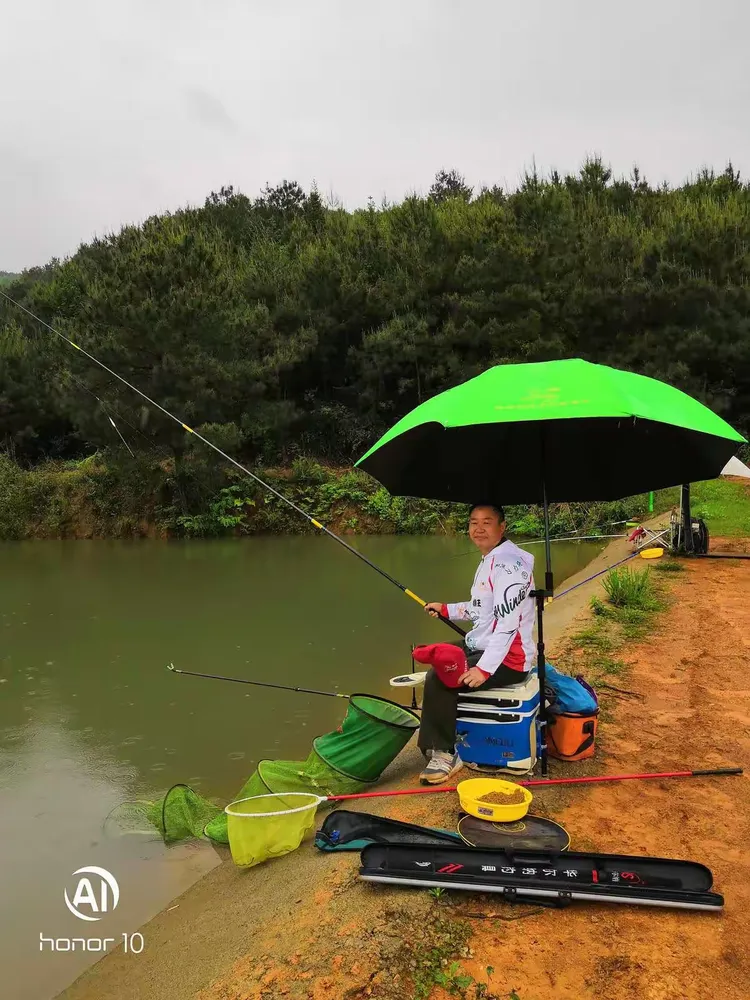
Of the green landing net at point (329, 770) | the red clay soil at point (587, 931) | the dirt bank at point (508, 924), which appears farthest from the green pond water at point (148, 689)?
the red clay soil at point (587, 931)

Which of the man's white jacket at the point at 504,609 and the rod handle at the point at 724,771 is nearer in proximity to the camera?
the man's white jacket at the point at 504,609

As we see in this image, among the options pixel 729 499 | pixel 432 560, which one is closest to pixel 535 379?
pixel 432 560

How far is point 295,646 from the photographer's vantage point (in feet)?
Result: 28.5

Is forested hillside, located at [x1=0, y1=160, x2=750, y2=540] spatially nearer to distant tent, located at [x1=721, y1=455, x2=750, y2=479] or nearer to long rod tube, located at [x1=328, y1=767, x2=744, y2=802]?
distant tent, located at [x1=721, y1=455, x2=750, y2=479]

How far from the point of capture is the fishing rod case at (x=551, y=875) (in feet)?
8.93

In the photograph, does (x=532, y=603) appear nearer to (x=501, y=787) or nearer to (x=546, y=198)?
(x=501, y=787)

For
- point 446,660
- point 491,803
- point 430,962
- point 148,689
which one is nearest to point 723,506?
point 148,689

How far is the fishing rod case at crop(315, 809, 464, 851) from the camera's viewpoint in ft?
10.4

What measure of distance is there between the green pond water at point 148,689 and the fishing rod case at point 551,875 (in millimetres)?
1708

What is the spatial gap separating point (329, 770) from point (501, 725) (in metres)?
1.20

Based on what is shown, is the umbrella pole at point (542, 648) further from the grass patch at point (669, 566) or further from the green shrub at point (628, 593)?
the grass patch at point (669, 566)

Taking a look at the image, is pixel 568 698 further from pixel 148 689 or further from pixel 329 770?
pixel 148 689

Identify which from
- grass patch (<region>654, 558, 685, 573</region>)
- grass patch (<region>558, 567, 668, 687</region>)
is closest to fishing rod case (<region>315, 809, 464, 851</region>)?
grass patch (<region>558, 567, 668, 687</region>)

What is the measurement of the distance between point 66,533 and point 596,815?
19.3 metres
